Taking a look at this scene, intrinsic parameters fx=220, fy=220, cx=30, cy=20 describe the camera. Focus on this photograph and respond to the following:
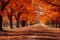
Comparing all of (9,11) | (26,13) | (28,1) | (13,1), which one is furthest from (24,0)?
(26,13)

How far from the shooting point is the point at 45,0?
2147 cm

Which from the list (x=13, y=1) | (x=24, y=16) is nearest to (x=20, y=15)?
(x=24, y=16)

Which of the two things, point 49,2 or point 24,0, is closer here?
A: point 49,2

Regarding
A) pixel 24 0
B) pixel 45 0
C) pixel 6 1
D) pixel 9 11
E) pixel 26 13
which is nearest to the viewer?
pixel 45 0

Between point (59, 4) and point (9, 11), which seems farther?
point (9, 11)

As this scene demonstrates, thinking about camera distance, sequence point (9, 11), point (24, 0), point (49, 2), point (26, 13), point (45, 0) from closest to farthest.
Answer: point (45, 0) < point (49, 2) < point (24, 0) < point (9, 11) < point (26, 13)

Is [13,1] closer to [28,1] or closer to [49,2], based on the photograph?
[28,1]

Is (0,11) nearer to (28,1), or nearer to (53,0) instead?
(28,1)

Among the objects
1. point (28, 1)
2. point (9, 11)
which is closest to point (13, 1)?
point (28, 1)

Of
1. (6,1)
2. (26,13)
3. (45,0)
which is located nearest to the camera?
(45,0)

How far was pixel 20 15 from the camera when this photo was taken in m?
43.9

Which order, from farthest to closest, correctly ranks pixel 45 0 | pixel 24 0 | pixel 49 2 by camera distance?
pixel 24 0 < pixel 49 2 < pixel 45 0

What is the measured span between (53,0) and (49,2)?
1.35m

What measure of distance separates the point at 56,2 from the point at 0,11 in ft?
21.3
